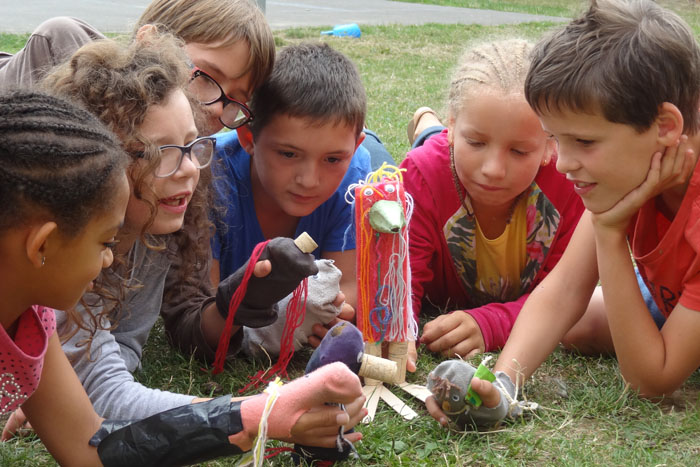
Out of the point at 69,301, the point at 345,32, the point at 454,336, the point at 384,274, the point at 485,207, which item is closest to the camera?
the point at 69,301

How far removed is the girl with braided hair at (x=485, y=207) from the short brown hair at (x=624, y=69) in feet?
1.45

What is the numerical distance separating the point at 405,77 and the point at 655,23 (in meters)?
6.19

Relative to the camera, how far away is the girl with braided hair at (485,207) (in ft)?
8.36

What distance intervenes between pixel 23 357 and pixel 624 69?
5.11 ft

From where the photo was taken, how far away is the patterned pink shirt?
5.58ft

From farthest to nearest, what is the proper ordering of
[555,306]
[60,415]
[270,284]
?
[555,306] → [270,284] → [60,415]

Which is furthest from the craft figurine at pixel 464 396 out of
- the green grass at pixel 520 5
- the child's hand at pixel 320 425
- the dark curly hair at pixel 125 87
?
the green grass at pixel 520 5

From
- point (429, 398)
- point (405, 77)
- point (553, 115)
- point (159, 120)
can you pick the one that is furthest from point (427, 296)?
point (405, 77)

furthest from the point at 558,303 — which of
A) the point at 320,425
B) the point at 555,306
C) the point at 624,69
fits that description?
the point at 320,425

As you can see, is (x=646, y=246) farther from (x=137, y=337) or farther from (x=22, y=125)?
(x=22, y=125)

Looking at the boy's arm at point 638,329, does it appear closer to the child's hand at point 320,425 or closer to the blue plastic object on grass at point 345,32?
the child's hand at point 320,425

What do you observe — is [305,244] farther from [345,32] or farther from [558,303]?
[345,32]

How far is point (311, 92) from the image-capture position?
2.64 meters

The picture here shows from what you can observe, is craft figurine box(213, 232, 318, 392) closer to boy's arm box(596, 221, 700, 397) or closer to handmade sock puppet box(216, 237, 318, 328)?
handmade sock puppet box(216, 237, 318, 328)
